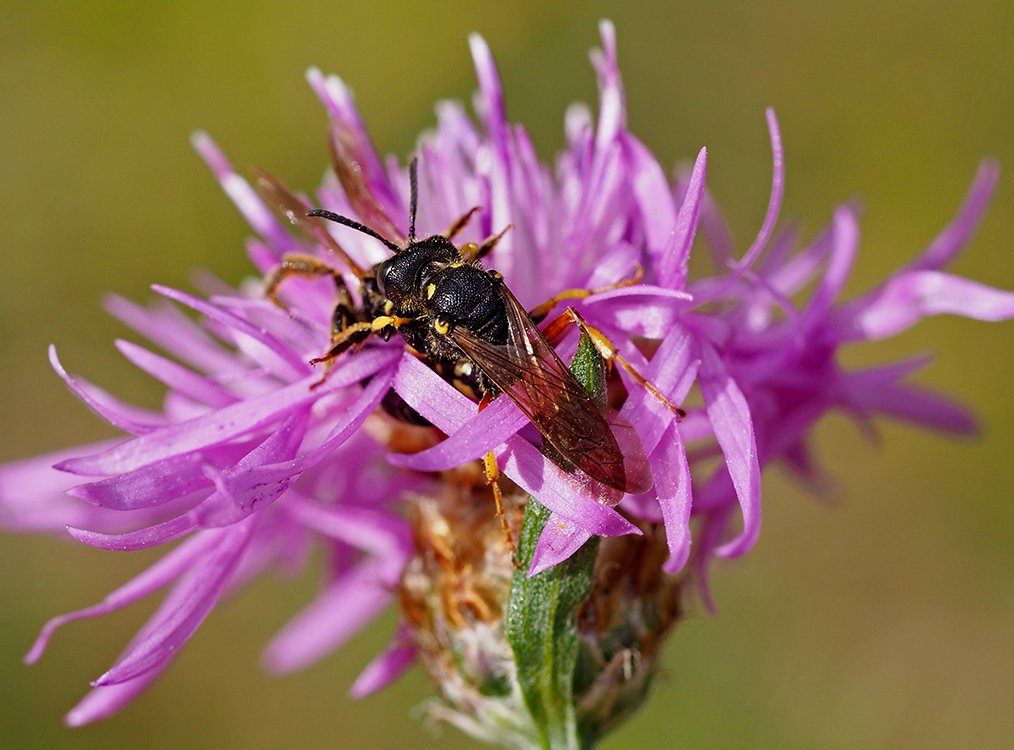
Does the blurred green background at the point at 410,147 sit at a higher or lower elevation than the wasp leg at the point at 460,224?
lower

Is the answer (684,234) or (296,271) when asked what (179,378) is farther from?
(684,234)

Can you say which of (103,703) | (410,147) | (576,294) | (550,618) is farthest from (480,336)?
(410,147)

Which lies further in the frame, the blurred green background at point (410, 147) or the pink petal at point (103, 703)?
the blurred green background at point (410, 147)

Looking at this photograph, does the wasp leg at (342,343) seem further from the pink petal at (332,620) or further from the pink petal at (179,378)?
the pink petal at (332,620)

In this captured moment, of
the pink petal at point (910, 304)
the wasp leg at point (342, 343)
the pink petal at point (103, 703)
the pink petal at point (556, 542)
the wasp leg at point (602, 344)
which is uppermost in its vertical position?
the wasp leg at point (342, 343)

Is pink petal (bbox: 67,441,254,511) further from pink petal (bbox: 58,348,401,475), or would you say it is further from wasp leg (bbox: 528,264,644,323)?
wasp leg (bbox: 528,264,644,323)

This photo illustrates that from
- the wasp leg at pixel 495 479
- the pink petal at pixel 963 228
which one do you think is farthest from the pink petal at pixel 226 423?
the pink petal at pixel 963 228

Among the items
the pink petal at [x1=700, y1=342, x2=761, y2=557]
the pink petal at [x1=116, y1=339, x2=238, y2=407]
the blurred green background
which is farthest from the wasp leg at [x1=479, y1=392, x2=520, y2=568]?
the blurred green background
